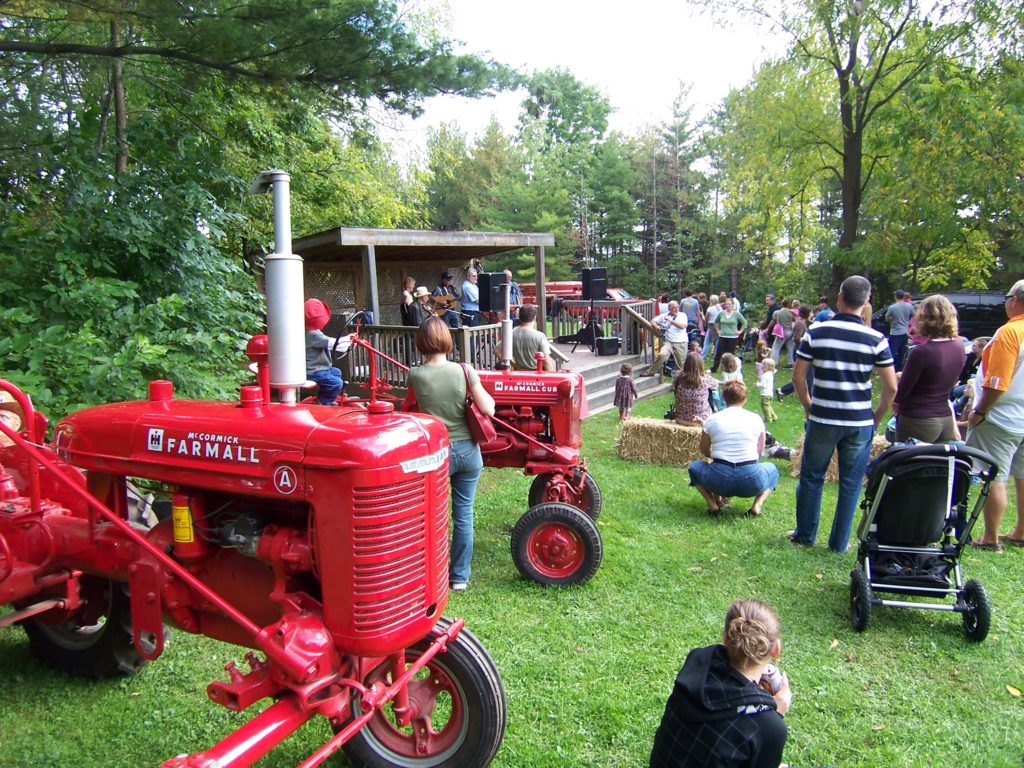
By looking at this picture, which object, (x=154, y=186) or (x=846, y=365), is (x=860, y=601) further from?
(x=154, y=186)

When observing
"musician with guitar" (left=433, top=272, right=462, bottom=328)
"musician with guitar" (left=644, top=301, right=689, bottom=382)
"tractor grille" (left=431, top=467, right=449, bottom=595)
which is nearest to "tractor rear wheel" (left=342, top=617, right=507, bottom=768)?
"tractor grille" (left=431, top=467, right=449, bottom=595)

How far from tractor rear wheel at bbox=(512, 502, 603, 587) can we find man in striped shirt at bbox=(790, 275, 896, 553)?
1703 mm

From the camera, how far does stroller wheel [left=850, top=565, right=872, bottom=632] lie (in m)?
3.80

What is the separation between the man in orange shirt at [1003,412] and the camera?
15.6 feet

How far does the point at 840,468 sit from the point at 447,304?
10.1 meters

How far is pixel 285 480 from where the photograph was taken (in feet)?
7.20

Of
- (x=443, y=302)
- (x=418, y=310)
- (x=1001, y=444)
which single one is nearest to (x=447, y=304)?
(x=443, y=302)

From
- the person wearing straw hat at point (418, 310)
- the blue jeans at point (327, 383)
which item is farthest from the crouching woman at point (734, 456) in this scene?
the person wearing straw hat at point (418, 310)

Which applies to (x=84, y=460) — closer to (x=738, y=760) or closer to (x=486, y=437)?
(x=486, y=437)

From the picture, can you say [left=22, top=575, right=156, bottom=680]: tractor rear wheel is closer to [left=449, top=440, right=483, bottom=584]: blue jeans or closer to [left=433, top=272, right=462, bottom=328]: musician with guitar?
[left=449, top=440, right=483, bottom=584]: blue jeans

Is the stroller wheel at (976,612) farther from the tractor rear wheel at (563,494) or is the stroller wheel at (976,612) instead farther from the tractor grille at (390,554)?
the tractor grille at (390,554)

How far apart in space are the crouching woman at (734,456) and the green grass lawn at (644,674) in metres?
0.57

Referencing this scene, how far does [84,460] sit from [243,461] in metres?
0.77

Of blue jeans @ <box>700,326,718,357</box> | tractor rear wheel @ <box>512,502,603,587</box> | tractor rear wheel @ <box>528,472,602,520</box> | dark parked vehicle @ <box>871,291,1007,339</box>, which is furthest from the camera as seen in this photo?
dark parked vehicle @ <box>871,291,1007,339</box>
